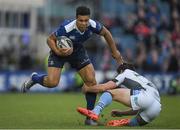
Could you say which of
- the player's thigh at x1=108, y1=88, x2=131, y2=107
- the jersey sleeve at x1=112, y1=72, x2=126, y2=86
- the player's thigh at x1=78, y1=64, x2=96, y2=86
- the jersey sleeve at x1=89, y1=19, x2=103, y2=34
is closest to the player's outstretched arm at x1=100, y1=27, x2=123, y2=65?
the jersey sleeve at x1=89, y1=19, x2=103, y2=34

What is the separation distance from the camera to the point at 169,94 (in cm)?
2845

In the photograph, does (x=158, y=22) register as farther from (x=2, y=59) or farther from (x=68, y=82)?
(x=2, y=59)

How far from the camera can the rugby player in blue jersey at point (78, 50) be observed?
43.5 ft

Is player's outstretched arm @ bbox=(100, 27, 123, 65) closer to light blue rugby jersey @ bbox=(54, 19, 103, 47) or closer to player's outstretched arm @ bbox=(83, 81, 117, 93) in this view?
light blue rugby jersey @ bbox=(54, 19, 103, 47)

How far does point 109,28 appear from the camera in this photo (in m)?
29.7

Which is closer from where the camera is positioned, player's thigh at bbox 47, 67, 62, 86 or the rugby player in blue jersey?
the rugby player in blue jersey

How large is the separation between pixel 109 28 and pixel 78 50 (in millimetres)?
15767

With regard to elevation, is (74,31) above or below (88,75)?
above

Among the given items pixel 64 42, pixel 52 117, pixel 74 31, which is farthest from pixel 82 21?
pixel 52 117

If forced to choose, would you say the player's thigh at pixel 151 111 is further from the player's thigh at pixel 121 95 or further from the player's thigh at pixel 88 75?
the player's thigh at pixel 88 75

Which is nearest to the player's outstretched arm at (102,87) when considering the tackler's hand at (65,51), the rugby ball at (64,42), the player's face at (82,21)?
the tackler's hand at (65,51)

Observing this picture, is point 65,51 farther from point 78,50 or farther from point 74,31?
point 78,50

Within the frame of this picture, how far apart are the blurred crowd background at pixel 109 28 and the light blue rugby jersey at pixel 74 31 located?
1502 cm

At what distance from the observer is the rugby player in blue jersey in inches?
522
